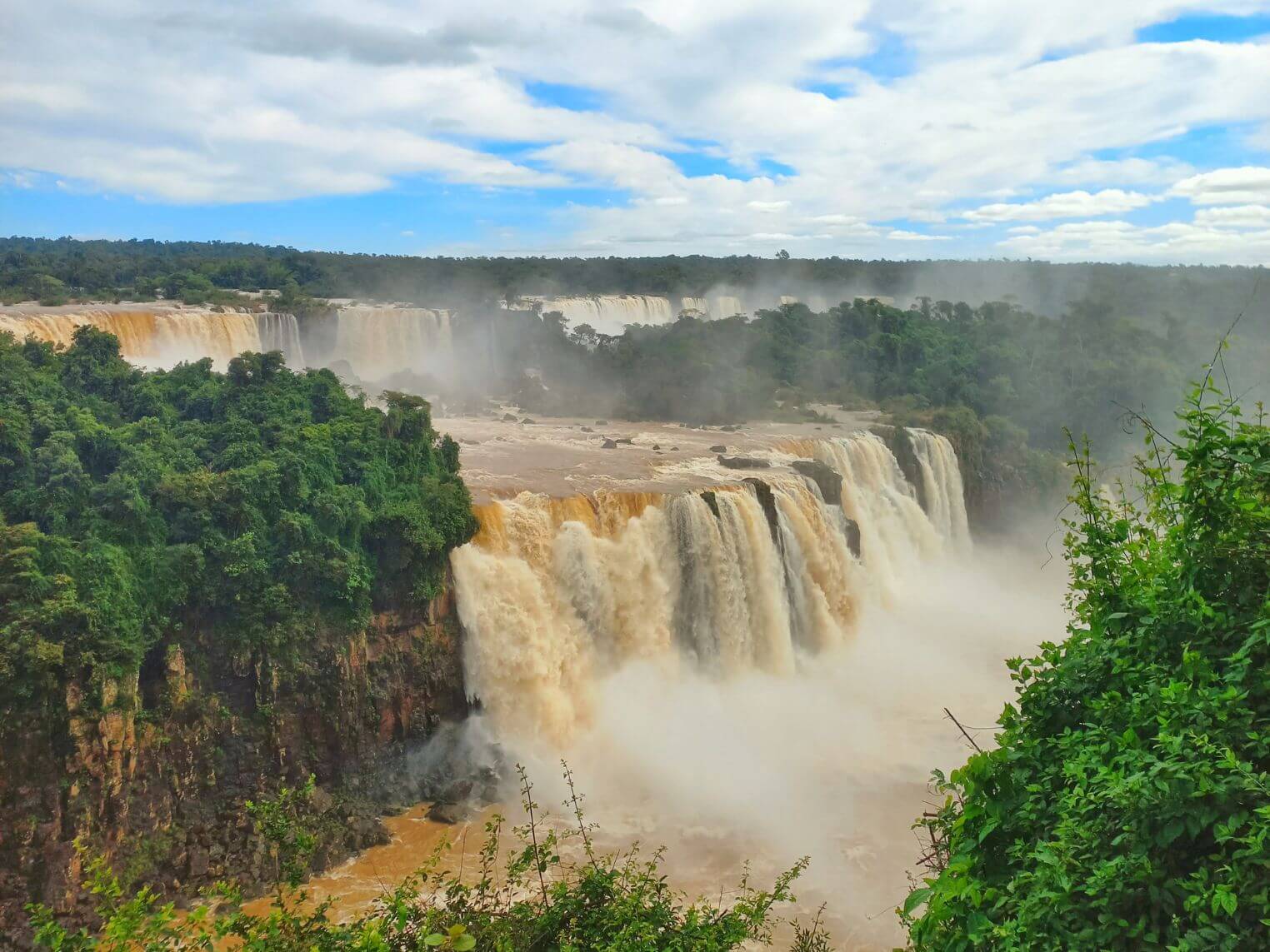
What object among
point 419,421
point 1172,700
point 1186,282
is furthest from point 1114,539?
point 1186,282

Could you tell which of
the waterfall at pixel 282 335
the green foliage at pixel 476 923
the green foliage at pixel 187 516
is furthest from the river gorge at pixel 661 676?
the green foliage at pixel 476 923

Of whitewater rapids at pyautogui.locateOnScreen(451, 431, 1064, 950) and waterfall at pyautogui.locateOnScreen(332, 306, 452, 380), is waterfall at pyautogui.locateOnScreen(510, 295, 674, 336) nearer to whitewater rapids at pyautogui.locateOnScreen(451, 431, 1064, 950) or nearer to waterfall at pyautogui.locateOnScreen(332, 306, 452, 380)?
waterfall at pyautogui.locateOnScreen(332, 306, 452, 380)

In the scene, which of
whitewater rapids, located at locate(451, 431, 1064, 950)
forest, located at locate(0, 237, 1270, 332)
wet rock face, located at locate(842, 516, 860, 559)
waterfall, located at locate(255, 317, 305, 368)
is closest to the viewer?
whitewater rapids, located at locate(451, 431, 1064, 950)

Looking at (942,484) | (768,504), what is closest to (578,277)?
(942,484)

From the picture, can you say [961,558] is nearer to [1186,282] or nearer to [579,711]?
[579,711]

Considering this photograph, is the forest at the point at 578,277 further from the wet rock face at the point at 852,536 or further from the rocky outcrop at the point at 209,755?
the rocky outcrop at the point at 209,755

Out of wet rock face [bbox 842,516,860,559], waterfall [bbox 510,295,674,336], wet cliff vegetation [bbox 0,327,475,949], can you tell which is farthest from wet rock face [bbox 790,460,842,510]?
waterfall [bbox 510,295,674,336]
